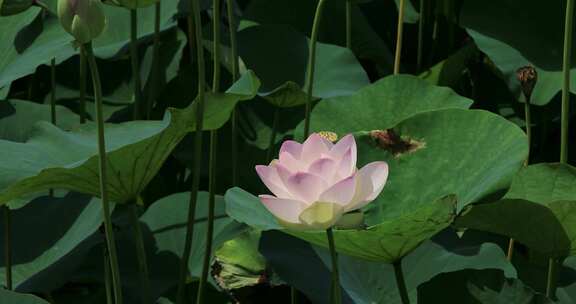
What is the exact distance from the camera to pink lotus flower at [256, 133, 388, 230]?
0.87 meters

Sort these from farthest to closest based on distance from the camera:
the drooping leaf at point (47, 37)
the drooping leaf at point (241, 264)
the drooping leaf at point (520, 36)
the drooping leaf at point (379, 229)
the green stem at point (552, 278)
→ 1. the drooping leaf at point (520, 36)
2. the drooping leaf at point (47, 37)
3. the drooping leaf at point (241, 264)
4. the green stem at point (552, 278)
5. the drooping leaf at point (379, 229)

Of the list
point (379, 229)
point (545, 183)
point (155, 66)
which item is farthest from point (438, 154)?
point (155, 66)

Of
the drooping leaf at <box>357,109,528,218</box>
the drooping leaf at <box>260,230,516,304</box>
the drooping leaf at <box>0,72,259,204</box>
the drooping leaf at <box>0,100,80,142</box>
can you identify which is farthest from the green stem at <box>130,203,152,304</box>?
the drooping leaf at <box>0,100,80,142</box>

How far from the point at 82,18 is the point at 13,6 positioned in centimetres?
84

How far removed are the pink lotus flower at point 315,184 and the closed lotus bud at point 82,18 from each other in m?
0.23

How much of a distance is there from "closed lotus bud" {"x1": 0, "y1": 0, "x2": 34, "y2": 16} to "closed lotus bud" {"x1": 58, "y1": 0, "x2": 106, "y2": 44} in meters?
0.81

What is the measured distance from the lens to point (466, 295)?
1188 millimetres

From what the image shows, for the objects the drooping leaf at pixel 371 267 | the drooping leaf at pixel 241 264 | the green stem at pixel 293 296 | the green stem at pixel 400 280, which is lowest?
the green stem at pixel 293 296

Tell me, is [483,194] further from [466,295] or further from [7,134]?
[7,134]

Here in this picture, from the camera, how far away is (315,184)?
87 cm

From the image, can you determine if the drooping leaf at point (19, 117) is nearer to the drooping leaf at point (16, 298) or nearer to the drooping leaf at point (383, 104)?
the drooping leaf at point (383, 104)

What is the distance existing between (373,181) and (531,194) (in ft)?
→ 1.43

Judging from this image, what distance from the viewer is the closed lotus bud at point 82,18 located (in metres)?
1.01

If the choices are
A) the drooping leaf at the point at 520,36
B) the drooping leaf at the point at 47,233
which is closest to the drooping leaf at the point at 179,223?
the drooping leaf at the point at 47,233
